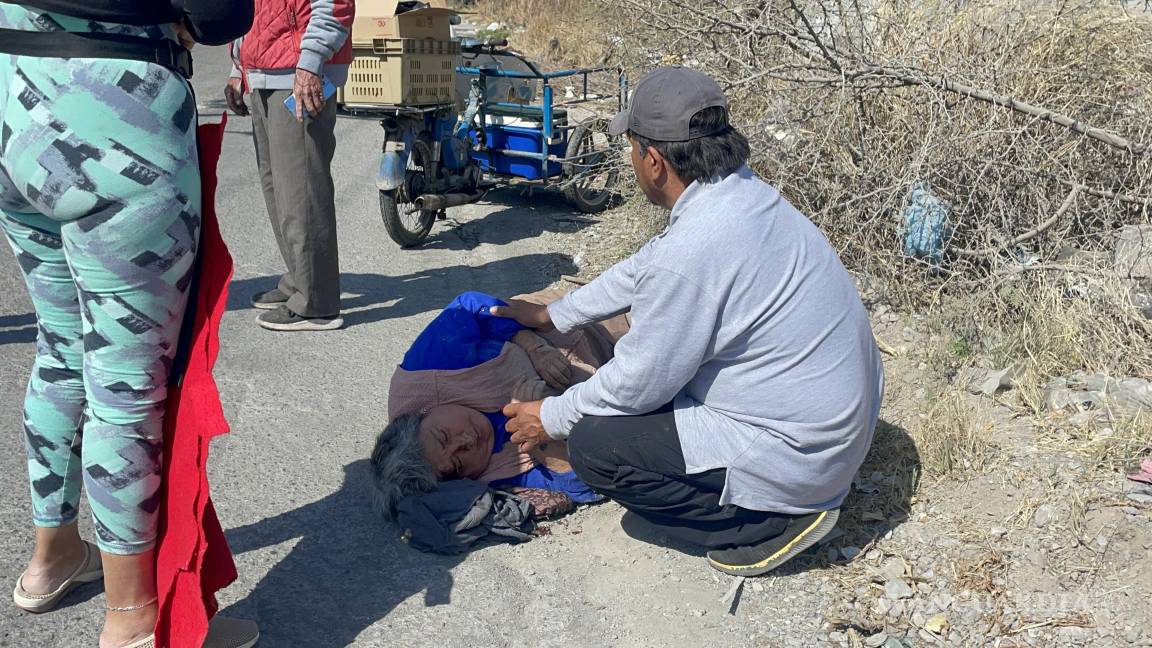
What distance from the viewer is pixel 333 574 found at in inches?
124

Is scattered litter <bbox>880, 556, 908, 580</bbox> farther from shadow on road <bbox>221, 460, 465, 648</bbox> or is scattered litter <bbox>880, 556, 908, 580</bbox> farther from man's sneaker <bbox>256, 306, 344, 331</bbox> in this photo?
man's sneaker <bbox>256, 306, 344, 331</bbox>

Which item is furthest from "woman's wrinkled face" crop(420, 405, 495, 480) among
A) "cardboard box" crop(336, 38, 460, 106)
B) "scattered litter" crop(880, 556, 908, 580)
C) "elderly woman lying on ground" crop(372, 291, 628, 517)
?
"cardboard box" crop(336, 38, 460, 106)

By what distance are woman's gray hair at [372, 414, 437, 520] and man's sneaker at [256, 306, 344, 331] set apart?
168 cm

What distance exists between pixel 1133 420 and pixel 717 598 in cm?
162

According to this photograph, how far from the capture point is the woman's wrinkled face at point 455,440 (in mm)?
3465

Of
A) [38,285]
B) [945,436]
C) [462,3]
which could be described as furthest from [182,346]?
[462,3]

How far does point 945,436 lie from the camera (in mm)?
3496

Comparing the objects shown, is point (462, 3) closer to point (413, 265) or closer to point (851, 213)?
point (413, 265)

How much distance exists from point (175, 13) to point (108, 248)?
55 centimetres

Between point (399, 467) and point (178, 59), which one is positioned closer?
point (178, 59)

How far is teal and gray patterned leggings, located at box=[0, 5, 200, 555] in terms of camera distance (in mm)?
2156

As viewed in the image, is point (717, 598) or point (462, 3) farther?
point (462, 3)

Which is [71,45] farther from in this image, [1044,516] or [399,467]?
[1044,516]

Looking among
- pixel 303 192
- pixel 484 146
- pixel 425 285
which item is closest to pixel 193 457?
pixel 303 192
